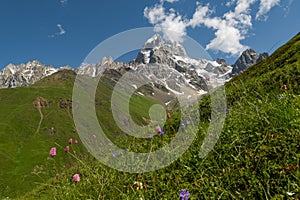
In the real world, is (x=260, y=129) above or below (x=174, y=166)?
below

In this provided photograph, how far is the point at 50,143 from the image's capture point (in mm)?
179375

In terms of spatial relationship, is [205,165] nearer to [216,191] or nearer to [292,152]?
[216,191]

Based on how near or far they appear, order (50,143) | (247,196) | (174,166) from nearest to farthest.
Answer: (247,196) → (174,166) → (50,143)

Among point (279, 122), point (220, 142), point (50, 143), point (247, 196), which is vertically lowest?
point (247, 196)

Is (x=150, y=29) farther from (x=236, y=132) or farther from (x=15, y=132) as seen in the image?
(x=15, y=132)

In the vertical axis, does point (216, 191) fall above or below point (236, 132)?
below

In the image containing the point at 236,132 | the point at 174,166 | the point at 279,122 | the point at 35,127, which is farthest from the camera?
the point at 35,127

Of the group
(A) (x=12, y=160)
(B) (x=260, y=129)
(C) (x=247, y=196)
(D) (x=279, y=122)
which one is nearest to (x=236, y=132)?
(B) (x=260, y=129)

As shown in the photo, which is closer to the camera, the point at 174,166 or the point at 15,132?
the point at 174,166

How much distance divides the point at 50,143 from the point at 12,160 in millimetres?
27619

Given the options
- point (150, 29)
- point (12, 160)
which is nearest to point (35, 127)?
point (12, 160)

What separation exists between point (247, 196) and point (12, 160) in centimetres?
17338

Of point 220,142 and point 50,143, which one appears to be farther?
point 50,143

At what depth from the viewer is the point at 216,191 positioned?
3.55 m
